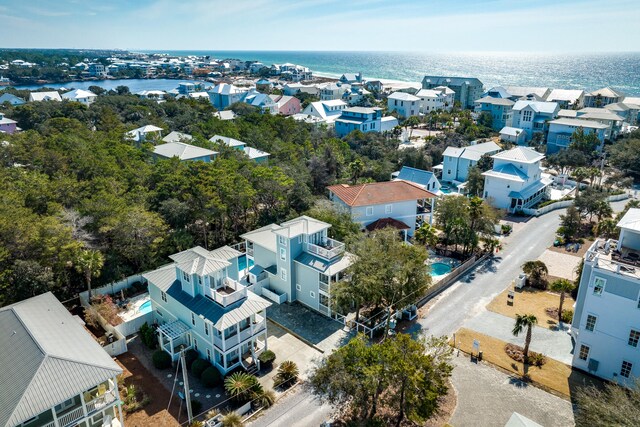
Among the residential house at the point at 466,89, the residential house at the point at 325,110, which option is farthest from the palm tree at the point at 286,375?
the residential house at the point at 466,89

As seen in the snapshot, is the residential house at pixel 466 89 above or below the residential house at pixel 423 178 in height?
above

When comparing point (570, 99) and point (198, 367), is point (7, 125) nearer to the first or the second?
point (198, 367)

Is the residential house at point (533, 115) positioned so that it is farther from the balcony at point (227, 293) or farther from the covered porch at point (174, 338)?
the covered porch at point (174, 338)

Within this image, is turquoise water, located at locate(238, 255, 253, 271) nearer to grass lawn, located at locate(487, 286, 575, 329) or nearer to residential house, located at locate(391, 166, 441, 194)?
grass lawn, located at locate(487, 286, 575, 329)

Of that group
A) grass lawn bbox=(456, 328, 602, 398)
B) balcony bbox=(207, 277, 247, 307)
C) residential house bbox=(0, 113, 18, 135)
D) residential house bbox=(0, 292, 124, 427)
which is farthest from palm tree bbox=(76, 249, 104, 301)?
residential house bbox=(0, 113, 18, 135)

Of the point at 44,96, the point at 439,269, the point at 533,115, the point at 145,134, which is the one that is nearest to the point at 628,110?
the point at 533,115

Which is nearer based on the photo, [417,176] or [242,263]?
[242,263]

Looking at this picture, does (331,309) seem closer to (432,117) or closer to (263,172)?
(263,172)
